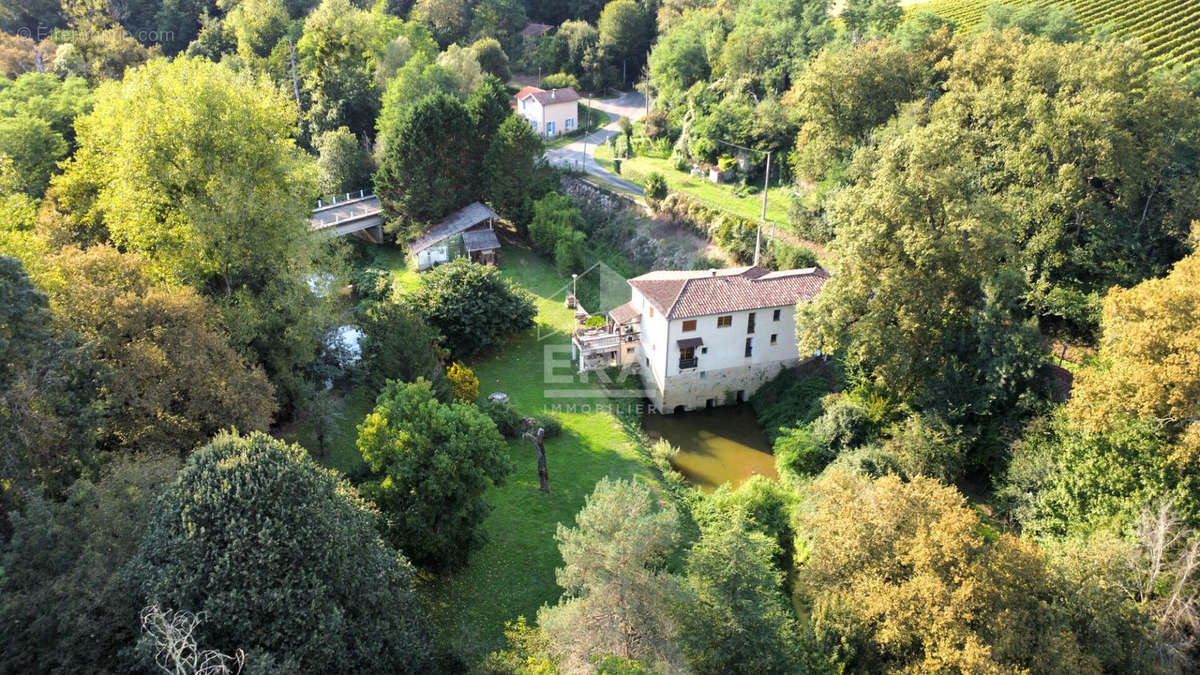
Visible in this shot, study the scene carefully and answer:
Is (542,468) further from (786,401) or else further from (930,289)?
(930,289)

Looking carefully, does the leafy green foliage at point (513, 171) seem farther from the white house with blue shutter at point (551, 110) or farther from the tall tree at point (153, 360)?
the tall tree at point (153, 360)

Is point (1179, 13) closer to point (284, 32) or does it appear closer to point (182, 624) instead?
point (182, 624)

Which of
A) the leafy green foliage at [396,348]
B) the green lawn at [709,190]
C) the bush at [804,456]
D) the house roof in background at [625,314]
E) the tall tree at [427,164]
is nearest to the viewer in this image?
the bush at [804,456]

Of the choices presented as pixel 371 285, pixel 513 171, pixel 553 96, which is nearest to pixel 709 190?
pixel 513 171

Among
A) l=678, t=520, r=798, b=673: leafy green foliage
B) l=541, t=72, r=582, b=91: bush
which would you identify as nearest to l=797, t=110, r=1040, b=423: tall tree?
l=678, t=520, r=798, b=673: leafy green foliage

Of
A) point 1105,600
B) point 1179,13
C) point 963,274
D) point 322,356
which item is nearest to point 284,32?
point 322,356

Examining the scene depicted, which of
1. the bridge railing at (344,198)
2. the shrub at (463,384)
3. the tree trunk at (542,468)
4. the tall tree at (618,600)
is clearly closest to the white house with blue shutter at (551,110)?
the bridge railing at (344,198)
